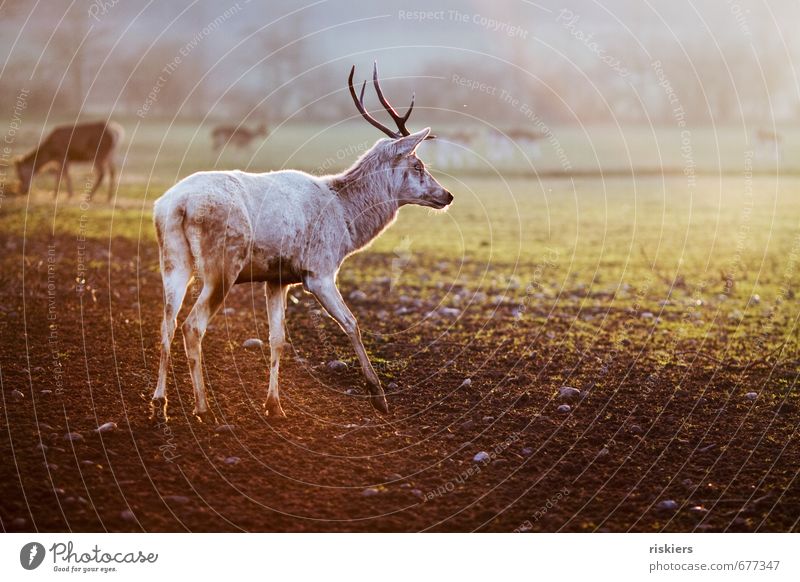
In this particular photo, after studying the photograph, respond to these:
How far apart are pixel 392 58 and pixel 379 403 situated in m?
22.3

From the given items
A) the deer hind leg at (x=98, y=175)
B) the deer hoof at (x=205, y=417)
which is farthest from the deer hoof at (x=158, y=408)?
the deer hind leg at (x=98, y=175)

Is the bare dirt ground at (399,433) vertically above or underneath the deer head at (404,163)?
underneath

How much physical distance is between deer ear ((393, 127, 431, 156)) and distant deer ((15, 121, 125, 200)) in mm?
16685

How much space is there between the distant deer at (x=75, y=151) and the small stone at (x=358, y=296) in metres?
12.6

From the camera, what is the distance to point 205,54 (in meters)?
31.5

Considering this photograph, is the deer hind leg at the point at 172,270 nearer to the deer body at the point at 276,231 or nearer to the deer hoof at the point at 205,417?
the deer body at the point at 276,231

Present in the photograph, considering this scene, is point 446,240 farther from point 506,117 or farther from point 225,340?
point 506,117

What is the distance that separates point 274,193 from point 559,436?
12.2 ft

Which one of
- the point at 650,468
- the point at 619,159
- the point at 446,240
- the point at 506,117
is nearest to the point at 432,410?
the point at 650,468

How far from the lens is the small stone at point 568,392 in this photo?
10172 millimetres

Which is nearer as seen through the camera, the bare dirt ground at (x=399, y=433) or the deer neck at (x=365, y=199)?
the bare dirt ground at (x=399, y=433)

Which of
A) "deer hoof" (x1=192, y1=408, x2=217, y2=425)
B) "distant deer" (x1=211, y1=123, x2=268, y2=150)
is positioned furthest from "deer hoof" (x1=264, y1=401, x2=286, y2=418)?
"distant deer" (x1=211, y1=123, x2=268, y2=150)

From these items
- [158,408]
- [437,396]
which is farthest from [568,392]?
[158,408]
